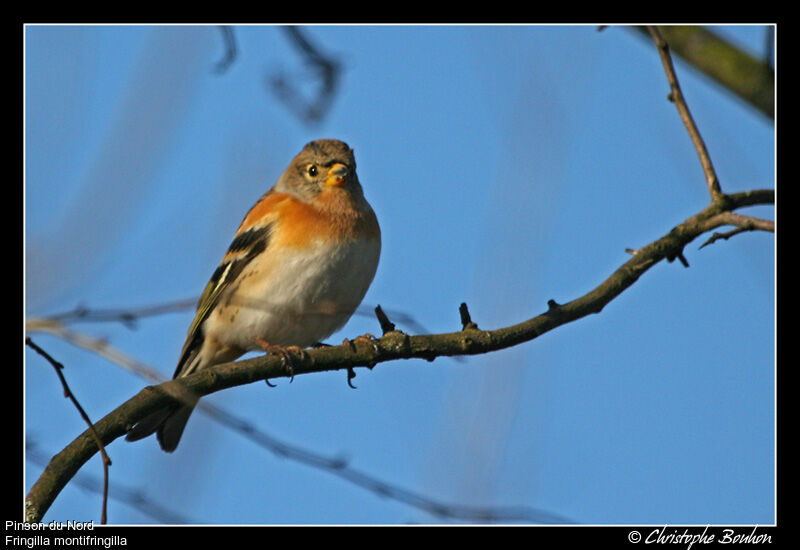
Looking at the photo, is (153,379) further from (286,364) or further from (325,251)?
(325,251)

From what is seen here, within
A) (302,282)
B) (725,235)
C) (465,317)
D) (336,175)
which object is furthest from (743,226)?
(336,175)

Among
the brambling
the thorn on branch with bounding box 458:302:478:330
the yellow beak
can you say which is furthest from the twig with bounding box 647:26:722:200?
the yellow beak

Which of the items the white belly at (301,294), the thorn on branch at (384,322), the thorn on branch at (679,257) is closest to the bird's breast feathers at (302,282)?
the white belly at (301,294)

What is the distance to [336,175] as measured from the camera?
675 cm

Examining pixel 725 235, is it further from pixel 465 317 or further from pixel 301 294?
pixel 301 294

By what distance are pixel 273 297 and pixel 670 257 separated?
254cm

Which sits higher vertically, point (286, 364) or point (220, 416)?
point (286, 364)

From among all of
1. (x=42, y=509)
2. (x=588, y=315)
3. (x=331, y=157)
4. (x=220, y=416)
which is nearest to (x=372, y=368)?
(x=588, y=315)

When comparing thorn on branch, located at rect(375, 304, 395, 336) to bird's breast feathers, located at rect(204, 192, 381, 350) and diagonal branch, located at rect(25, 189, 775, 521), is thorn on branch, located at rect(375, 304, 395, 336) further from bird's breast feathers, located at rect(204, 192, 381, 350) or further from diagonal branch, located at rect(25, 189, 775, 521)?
bird's breast feathers, located at rect(204, 192, 381, 350)

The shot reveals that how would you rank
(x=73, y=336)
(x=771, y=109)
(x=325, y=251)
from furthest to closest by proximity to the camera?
1. (x=325, y=251)
2. (x=771, y=109)
3. (x=73, y=336)

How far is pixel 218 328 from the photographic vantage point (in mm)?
A: 6359

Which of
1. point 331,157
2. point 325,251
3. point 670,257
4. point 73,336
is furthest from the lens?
point 331,157

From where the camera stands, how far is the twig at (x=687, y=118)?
194 inches

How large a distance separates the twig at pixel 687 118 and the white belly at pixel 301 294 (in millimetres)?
2231
